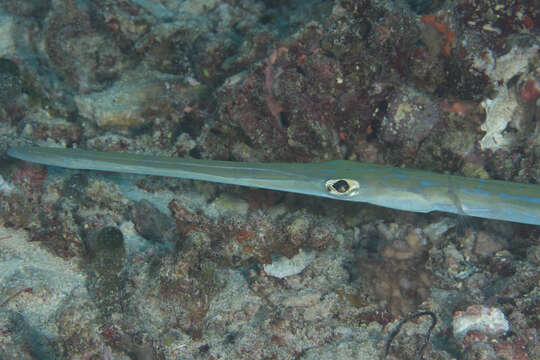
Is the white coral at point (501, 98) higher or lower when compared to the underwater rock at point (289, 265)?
higher

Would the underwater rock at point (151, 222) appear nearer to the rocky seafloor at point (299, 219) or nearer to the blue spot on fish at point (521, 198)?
the rocky seafloor at point (299, 219)

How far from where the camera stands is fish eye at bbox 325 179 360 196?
3.70m

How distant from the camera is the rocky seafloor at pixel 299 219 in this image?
12.6ft

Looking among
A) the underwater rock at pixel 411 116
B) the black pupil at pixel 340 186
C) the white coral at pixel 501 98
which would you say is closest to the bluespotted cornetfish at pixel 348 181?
the black pupil at pixel 340 186

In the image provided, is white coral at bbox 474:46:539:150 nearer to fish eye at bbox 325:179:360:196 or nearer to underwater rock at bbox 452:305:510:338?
underwater rock at bbox 452:305:510:338

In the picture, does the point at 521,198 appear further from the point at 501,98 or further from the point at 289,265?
the point at 289,265

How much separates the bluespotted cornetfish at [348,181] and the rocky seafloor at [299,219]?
731 mm

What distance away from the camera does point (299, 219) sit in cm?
452

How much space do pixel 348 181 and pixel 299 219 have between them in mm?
1005

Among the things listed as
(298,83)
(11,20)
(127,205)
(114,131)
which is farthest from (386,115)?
(11,20)

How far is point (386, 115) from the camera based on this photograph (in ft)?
15.5

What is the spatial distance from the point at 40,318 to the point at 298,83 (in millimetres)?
3823

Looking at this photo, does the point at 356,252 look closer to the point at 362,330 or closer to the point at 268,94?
the point at 362,330

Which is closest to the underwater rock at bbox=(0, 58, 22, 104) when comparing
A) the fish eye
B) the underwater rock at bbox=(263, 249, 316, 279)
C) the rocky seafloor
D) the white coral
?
the rocky seafloor
